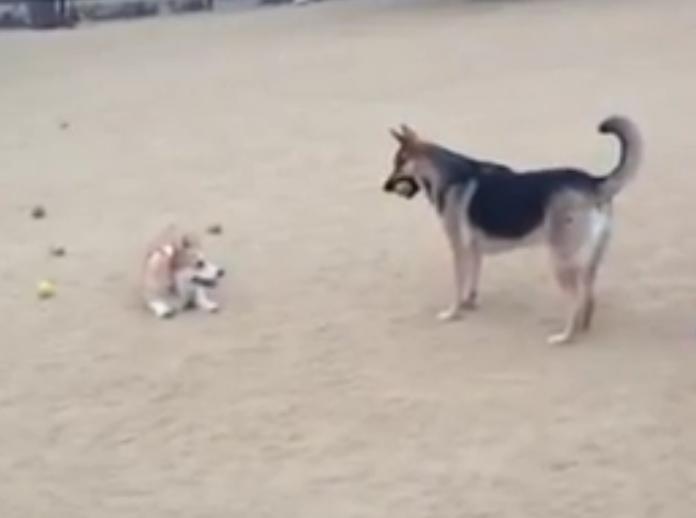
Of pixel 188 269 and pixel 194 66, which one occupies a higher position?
pixel 188 269

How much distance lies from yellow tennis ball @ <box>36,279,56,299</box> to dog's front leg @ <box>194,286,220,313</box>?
17.3 inches

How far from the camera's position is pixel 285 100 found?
25.7 feet

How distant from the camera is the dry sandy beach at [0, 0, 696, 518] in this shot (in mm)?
3309

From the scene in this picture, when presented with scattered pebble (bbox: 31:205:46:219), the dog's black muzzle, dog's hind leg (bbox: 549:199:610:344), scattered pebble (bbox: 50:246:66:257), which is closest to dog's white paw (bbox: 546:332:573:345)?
dog's hind leg (bbox: 549:199:610:344)

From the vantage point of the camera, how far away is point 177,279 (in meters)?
4.39

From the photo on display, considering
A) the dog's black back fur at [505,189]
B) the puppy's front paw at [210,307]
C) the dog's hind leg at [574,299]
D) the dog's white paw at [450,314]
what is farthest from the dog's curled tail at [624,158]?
the puppy's front paw at [210,307]

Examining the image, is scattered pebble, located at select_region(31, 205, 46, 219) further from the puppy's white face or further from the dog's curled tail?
the dog's curled tail

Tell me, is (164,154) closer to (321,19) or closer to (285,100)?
(285,100)

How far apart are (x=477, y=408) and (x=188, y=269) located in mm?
1057

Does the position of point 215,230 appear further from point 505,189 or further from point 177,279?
point 505,189

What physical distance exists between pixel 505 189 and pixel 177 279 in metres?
0.87

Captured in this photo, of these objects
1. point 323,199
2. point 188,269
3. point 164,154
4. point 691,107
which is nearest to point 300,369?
point 188,269

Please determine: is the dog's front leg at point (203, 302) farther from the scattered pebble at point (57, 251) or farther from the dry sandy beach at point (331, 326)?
the scattered pebble at point (57, 251)

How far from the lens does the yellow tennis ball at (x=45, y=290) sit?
4.60 meters
